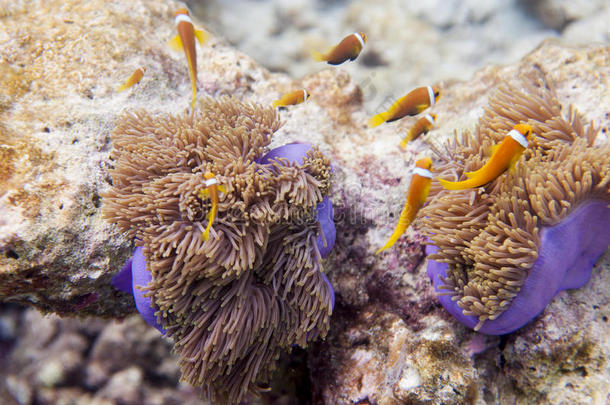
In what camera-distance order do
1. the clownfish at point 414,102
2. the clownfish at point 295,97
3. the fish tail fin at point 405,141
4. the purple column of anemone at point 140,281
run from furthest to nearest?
the fish tail fin at point 405,141
the clownfish at point 295,97
the clownfish at point 414,102
the purple column of anemone at point 140,281

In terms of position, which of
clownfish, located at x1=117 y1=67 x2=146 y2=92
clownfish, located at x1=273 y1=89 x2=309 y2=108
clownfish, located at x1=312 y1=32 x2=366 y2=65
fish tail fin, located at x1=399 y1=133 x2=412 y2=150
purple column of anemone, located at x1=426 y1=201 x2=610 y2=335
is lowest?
purple column of anemone, located at x1=426 y1=201 x2=610 y2=335

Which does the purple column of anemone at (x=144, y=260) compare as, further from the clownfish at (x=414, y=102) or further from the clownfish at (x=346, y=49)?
the clownfish at (x=346, y=49)

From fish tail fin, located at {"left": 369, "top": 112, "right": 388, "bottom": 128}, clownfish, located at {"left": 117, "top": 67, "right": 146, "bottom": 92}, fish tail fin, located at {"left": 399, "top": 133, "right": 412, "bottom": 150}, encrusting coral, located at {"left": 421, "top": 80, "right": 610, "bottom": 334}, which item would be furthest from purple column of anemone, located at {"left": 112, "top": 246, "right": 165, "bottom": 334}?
fish tail fin, located at {"left": 399, "top": 133, "right": 412, "bottom": 150}

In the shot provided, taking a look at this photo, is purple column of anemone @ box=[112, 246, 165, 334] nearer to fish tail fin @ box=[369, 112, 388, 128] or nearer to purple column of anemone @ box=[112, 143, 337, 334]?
purple column of anemone @ box=[112, 143, 337, 334]

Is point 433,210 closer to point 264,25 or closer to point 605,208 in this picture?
point 605,208

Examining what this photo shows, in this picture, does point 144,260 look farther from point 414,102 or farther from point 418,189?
point 414,102

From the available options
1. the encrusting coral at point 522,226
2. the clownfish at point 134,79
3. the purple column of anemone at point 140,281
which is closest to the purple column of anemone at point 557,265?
the encrusting coral at point 522,226

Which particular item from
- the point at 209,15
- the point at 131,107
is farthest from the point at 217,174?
the point at 209,15
